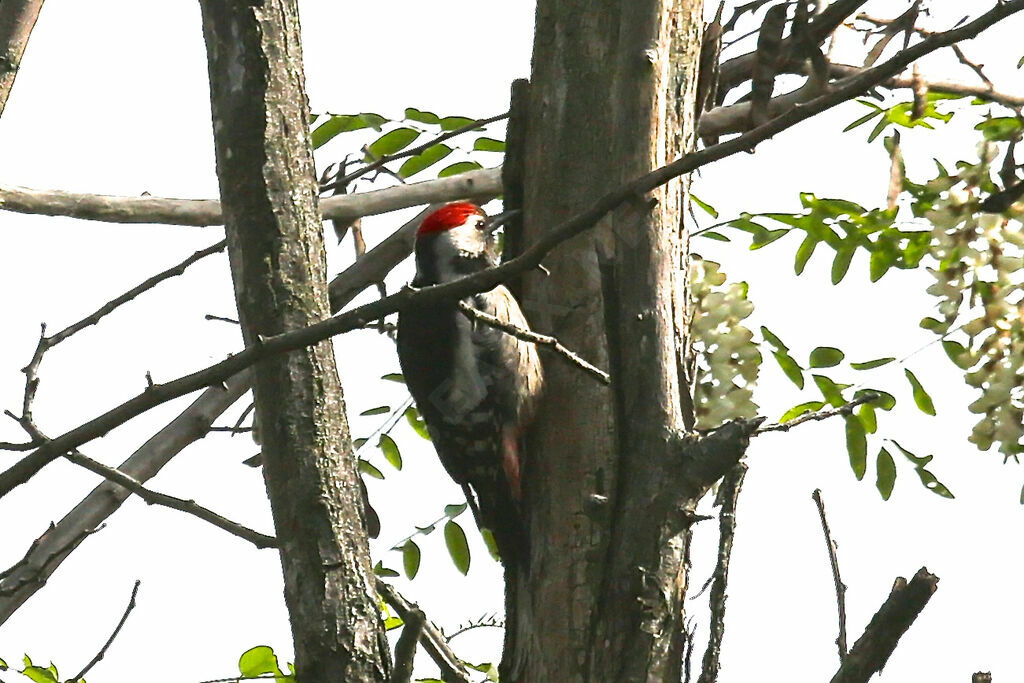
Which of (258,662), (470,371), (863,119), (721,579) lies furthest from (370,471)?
(863,119)

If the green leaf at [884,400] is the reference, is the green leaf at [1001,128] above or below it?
above

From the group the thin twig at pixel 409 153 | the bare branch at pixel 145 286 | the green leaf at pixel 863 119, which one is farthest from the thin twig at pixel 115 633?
the green leaf at pixel 863 119

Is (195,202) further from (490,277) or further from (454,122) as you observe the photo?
(490,277)

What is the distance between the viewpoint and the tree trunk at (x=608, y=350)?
2.23 m

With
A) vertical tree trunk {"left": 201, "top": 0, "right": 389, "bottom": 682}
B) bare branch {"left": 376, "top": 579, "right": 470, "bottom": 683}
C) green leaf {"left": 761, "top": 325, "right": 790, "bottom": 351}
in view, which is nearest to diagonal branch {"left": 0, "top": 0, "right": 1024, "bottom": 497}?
vertical tree trunk {"left": 201, "top": 0, "right": 389, "bottom": 682}

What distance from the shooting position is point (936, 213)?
9.27 feet

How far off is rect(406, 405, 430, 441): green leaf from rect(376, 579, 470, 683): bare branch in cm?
130

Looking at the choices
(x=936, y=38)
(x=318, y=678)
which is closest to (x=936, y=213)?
(x=936, y=38)

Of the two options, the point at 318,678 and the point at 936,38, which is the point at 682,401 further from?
the point at 936,38

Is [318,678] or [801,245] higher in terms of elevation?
[801,245]

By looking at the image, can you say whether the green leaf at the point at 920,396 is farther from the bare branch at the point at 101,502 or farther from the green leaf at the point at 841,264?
the bare branch at the point at 101,502

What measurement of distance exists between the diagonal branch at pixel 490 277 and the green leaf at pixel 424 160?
68.2 inches

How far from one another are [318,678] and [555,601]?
571 millimetres

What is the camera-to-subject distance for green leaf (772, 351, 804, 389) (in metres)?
2.95
